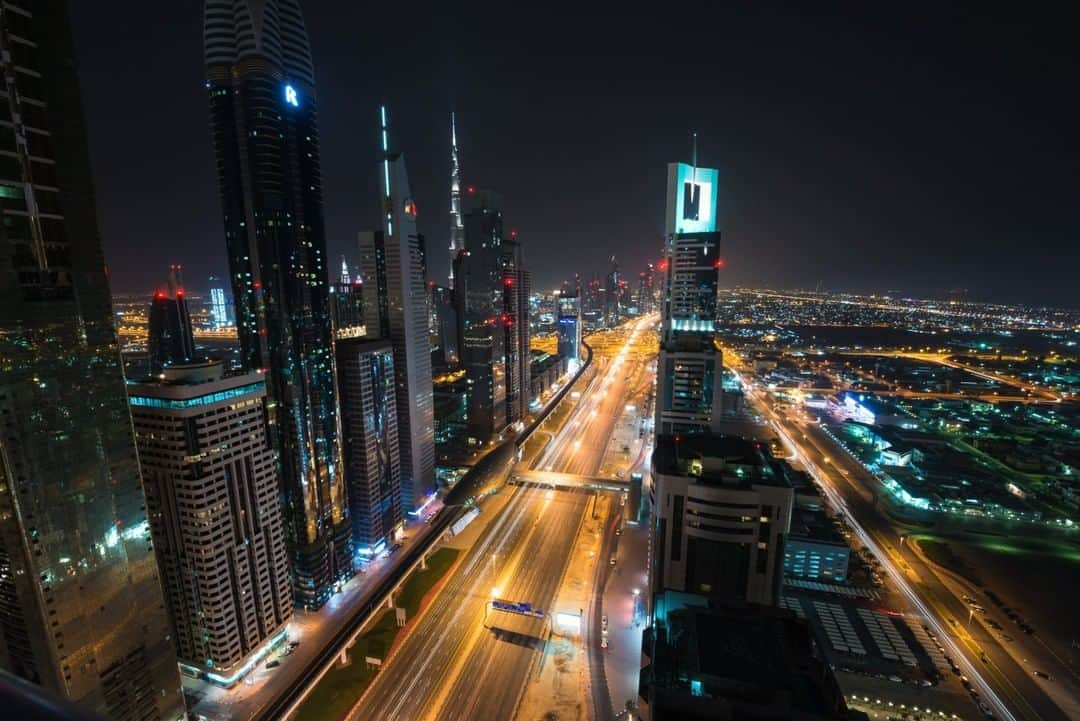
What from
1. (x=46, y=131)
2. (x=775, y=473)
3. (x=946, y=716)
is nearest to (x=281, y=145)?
(x=46, y=131)

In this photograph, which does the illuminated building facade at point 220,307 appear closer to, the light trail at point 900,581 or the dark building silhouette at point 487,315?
the dark building silhouette at point 487,315

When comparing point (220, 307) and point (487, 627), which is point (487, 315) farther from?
point (220, 307)

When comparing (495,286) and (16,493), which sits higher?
(495,286)

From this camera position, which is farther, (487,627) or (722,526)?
(487,627)

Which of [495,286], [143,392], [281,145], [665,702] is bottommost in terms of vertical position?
[665,702]

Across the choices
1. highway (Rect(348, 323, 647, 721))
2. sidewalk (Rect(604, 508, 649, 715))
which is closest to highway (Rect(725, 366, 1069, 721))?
sidewalk (Rect(604, 508, 649, 715))

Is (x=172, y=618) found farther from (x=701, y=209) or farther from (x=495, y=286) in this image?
(x=701, y=209)

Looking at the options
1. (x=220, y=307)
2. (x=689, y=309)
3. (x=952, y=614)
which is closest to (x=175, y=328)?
(x=689, y=309)
